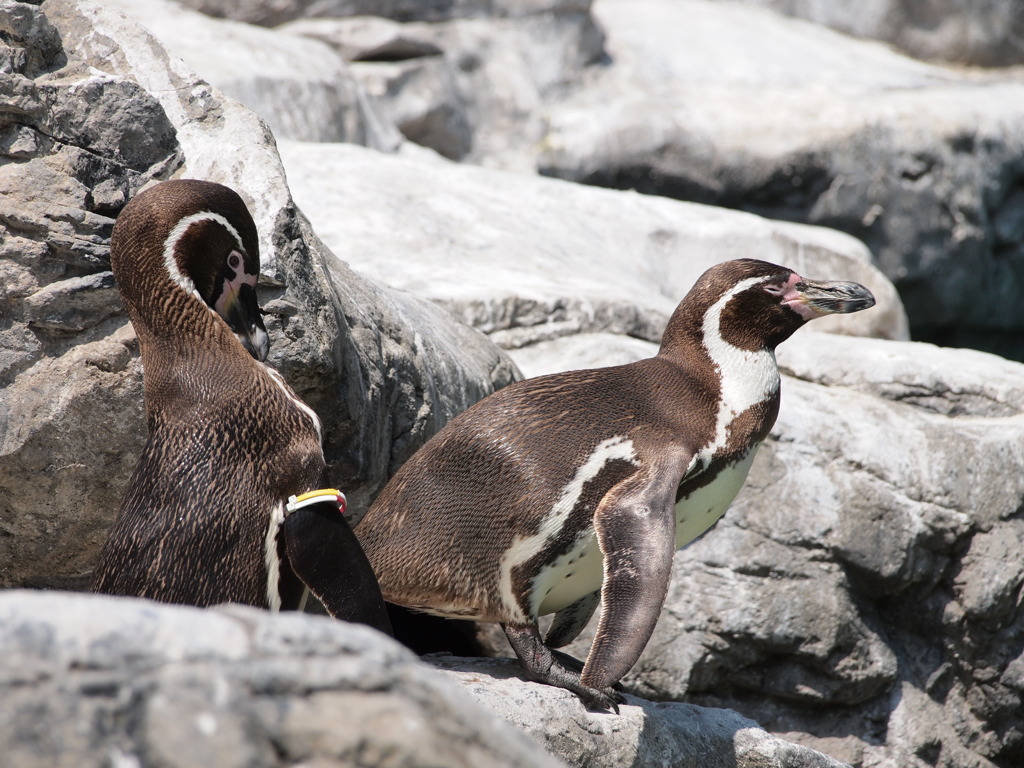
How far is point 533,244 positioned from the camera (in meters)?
5.66

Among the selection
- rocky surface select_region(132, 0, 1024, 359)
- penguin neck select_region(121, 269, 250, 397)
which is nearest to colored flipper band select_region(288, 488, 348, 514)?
penguin neck select_region(121, 269, 250, 397)

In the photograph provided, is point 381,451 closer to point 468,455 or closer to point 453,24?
point 468,455

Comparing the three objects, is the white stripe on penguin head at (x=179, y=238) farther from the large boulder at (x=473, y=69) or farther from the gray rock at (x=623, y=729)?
the large boulder at (x=473, y=69)

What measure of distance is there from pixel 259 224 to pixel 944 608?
3.04 meters

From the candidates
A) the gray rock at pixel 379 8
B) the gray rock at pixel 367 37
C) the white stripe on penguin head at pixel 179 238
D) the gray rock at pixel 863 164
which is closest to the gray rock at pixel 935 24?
the gray rock at pixel 863 164

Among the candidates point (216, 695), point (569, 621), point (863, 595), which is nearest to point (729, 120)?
point (863, 595)

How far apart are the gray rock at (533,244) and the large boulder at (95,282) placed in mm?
1534

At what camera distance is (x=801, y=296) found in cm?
337

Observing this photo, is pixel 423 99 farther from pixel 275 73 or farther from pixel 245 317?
pixel 245 317

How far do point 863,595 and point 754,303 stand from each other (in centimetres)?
155

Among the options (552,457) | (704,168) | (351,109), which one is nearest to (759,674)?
(552,457)

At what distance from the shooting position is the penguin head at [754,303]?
10.9ft

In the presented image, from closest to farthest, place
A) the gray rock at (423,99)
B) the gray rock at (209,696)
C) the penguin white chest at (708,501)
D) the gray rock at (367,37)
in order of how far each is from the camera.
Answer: the gray rock at (209,696) → the penguin white chest at (708,501) → the gray rock at (423,99) → the gray rock at (367,37)

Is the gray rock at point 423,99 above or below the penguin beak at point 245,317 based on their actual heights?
below
